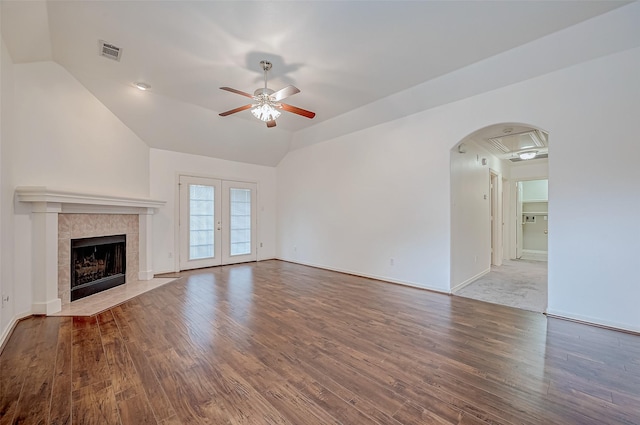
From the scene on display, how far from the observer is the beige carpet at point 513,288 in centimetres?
379

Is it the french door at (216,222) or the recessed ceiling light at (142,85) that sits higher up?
the recessed ceiling light at (142,85)

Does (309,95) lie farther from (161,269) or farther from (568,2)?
(161,269)

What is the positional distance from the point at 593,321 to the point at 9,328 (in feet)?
20.9

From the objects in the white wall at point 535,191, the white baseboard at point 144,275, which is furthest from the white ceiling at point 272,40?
the white wall at point 535,191

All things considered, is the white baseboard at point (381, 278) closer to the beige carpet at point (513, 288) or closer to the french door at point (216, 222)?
the beige carpet at point (513, 288)

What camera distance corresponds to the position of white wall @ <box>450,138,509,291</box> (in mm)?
4320

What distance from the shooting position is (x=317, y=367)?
2.18 meters

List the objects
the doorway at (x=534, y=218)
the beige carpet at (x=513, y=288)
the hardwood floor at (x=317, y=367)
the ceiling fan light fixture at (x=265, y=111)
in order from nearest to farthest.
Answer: the hardwood floor at (x=317, y=367), the ceiling fan light fixture at (x=265, y=111), the beige carpet at (x=513, y=288), the doorway at (x=534, y=218)

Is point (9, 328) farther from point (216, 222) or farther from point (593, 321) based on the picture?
point (593, 321)

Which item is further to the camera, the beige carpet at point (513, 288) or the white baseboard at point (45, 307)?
the beige carpet at point (513, 288)

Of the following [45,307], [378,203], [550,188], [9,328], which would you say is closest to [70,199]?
[45,307]

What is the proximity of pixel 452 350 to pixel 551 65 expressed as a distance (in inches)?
136

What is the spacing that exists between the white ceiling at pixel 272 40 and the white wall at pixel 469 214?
4.85 ft

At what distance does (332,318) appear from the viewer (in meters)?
3.22
